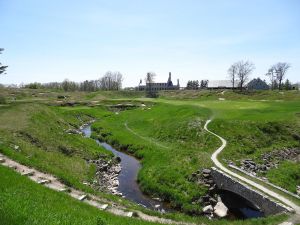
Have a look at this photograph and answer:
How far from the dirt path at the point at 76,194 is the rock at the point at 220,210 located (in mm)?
8372

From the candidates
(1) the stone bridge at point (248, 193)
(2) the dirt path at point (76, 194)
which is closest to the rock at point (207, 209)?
(1) the stone bridge at point (248, 193)

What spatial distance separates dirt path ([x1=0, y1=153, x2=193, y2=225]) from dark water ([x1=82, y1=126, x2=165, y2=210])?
896cm

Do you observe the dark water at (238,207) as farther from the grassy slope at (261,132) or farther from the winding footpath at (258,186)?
the grassy slope at (261,132)

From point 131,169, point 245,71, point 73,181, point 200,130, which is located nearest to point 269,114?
point 200,130

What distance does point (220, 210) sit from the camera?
31891 millimetres

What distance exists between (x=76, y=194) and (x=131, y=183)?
14722mm

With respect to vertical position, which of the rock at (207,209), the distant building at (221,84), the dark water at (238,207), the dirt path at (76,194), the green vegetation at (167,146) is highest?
the distant building at (221,84)

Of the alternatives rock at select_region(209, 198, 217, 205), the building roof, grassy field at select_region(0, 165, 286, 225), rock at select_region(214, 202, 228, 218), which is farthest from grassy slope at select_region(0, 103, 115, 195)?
the building roof

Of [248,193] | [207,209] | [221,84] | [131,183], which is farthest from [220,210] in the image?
[221,84]

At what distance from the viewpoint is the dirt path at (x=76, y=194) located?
79.3 feet

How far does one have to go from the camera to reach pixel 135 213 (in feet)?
80.2

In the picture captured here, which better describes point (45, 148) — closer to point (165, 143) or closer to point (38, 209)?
point (165, 143)

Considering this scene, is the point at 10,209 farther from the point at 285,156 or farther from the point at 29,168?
the point at 285,156

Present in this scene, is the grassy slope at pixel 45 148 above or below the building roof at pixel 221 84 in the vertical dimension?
below
